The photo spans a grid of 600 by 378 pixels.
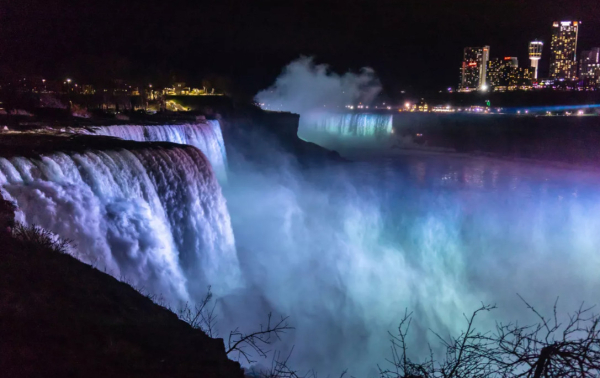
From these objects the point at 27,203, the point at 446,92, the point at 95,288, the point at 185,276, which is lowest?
the point at 185,276

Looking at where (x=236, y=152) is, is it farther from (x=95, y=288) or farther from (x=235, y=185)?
(x=95, y=288)

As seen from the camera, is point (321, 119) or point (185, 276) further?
point (321, 119)

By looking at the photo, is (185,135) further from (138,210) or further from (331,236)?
(138,210)

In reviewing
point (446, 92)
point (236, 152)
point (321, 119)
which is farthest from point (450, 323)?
point (446, 92)

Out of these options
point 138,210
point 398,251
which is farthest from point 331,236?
point 138,210

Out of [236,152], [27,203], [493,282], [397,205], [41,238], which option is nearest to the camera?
[41,238]

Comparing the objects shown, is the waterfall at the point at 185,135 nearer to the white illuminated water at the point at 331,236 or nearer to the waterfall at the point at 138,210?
the white illuminated water at the point at 331,236
